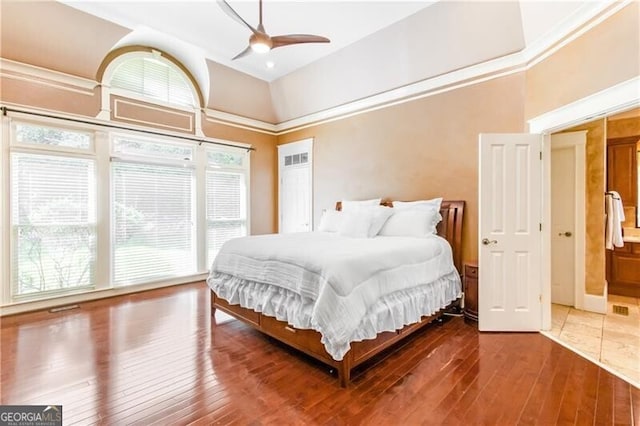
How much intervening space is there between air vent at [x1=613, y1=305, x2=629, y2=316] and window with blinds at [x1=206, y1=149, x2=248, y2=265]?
19.6 feet

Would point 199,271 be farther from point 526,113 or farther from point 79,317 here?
point 526,113

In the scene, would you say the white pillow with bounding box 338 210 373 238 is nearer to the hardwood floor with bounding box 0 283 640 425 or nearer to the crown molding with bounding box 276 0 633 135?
the hardwood floor with bounding box 0 283 640 425

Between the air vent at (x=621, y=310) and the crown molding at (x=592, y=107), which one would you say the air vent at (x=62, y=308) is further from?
the air vent at (x=621, y=310)

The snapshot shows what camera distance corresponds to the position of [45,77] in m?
3.94

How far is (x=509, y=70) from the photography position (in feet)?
12.1

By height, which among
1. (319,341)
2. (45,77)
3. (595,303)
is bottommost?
(595,303)

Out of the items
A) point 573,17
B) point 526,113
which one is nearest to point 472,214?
point 526,113

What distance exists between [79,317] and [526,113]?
588 cm

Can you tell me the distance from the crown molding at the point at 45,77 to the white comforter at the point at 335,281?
3.23 m

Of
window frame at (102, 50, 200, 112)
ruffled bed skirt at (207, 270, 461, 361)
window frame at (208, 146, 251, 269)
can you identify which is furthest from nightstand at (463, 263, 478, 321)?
window frame at (102, 50, 200, 112)

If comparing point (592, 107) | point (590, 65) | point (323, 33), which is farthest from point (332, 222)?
point (590, 65)

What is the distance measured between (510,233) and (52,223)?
5695 mm

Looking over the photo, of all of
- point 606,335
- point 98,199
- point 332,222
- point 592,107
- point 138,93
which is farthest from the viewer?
point 138,93

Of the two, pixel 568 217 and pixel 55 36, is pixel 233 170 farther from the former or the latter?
pixel 568 217
